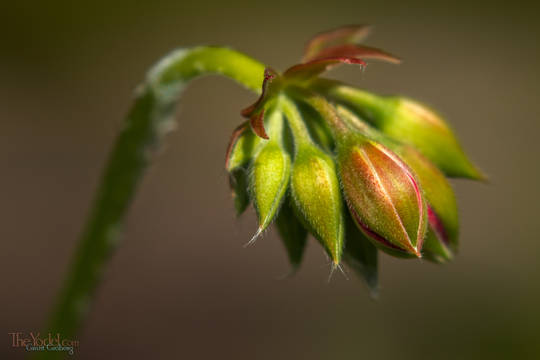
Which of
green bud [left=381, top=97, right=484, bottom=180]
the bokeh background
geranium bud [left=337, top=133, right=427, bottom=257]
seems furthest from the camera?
the bokeh background

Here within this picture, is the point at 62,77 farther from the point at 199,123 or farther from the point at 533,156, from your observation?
the point at 533,156

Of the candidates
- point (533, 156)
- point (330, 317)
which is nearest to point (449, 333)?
point (330, 317)

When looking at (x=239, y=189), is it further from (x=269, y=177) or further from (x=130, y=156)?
(x=130, y=156)

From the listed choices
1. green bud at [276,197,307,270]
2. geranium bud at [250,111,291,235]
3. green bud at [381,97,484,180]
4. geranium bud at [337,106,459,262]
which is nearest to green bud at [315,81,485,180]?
green bud at [381,97,484,180]

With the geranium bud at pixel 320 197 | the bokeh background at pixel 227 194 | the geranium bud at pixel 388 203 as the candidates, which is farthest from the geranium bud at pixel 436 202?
the bokeh background at pixel 227 194

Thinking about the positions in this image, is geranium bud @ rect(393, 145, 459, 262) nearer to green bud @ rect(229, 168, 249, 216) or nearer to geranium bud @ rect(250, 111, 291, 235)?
geranium bud @ rect(250, 111, 291, 235)

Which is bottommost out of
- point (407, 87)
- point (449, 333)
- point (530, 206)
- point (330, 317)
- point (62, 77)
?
point (449, 333)
